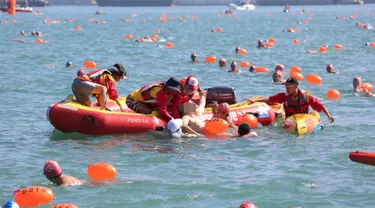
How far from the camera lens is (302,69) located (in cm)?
2573

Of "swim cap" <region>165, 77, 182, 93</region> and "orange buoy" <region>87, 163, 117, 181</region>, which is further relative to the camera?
"swim cap" <region>165, 77, 182, 93</region>

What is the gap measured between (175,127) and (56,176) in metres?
3.48

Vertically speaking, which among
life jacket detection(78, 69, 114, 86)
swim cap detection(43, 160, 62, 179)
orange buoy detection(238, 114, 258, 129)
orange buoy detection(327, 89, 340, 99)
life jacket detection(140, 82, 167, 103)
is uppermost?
life jacket detection(78, 69, 114, 86)

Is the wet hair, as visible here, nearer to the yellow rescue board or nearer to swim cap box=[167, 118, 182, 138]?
the yellow rescue board

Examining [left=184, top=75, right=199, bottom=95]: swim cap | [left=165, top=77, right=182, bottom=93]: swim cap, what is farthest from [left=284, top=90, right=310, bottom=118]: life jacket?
[left=165, top=77, right=182, bottom=93]: swim cap

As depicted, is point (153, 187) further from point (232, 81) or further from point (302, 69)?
point (302, 69)

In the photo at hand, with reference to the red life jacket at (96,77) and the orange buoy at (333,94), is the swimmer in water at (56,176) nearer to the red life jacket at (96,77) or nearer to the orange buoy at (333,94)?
the red life jacket at (96,77)

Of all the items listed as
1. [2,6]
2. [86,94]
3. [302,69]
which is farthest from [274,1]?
[86,94]

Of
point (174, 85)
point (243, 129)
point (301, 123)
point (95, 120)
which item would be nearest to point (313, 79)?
point (301, 123)

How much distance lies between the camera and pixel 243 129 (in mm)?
13758

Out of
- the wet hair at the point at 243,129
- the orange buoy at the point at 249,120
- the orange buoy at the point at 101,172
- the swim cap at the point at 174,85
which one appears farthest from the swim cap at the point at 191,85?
the orange buoy at the point at 101,172

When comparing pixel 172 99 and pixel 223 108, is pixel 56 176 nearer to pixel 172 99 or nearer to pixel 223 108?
pixel 172 99

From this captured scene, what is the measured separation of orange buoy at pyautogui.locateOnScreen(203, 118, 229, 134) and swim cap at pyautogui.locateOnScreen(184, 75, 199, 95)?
634mm

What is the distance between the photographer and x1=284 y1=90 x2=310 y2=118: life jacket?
47.3 ft
